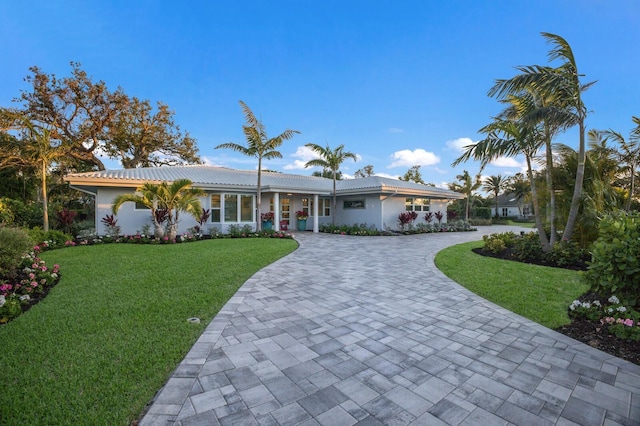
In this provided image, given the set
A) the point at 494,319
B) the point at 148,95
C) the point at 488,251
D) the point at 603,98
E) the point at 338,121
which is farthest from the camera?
the point at 148,95

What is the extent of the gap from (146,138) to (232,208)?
1193cm

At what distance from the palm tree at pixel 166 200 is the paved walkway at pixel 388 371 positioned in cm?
768

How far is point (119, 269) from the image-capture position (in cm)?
654

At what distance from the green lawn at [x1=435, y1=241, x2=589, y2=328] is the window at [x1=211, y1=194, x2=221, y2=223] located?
10215 mm

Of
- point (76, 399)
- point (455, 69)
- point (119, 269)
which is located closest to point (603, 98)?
point (455, 69)

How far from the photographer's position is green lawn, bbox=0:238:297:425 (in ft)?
7.04

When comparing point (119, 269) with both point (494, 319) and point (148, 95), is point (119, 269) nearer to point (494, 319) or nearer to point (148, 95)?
point (494, 319)

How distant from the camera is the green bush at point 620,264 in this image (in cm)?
348

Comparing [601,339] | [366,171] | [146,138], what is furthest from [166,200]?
[366,171]

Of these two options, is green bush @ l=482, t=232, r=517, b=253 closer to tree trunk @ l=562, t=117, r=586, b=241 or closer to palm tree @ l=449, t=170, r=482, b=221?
tree trunk @ l=562, t=117, r=586, b=241

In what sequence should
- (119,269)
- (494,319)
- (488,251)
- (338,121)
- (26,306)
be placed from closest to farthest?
(494,319) → (26,306) → (119,269) → (488,251) → (338,121)

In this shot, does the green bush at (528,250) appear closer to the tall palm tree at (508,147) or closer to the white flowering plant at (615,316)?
the tall palm tree at (508,147)

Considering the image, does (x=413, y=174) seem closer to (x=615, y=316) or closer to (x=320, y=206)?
(x=320, y=206)

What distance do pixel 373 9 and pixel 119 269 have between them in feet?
36.7
